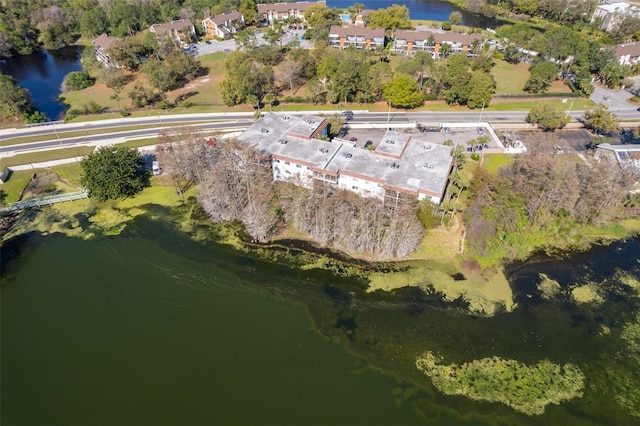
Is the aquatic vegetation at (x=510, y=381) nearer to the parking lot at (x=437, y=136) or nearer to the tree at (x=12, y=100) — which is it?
the parking lot at (x=437, y=136)

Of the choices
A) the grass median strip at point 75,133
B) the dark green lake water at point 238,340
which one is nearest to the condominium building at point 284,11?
the grass median strip at point 75,133

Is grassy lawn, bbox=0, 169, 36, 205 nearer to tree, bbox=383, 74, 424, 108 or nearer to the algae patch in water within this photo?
the algae patch in water

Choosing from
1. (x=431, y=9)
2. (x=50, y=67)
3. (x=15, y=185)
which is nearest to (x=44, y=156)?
(x=15, y=185)

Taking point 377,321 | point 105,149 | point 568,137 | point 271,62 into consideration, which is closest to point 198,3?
point 271,62

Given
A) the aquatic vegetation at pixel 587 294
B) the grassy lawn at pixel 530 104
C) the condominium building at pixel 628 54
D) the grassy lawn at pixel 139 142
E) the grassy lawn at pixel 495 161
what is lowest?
the aquatic vegetation at pixel 587 294

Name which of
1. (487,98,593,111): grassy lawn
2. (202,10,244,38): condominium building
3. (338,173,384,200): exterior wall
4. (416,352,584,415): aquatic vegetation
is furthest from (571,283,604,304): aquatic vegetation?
(202,10,244,38): condominium building

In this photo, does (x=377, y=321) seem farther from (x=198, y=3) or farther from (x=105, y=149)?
(x=198, y=3)

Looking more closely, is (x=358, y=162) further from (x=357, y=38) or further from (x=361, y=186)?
(x=357, y=38)
